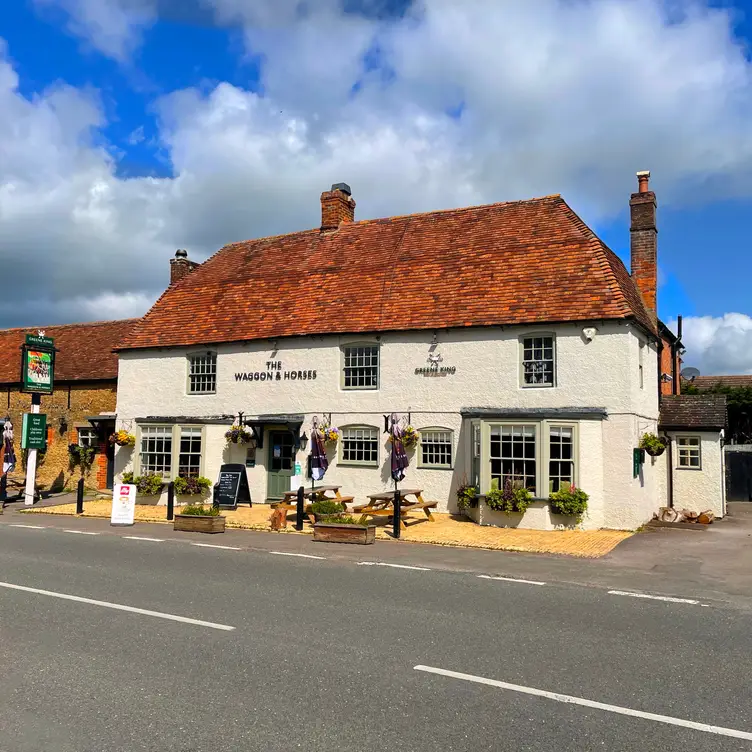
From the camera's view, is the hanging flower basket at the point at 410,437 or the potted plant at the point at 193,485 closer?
the hanging flower basket at the point at 410,437

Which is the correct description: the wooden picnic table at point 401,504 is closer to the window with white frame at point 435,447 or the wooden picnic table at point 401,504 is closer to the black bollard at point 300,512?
the window with white frame at point 435,447

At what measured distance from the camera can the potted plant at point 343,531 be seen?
14.6 m

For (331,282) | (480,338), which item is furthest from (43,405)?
(480,338)

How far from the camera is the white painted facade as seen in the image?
55.5 feet

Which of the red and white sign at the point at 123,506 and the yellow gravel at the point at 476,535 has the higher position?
the red and white sign at the point at 123,506

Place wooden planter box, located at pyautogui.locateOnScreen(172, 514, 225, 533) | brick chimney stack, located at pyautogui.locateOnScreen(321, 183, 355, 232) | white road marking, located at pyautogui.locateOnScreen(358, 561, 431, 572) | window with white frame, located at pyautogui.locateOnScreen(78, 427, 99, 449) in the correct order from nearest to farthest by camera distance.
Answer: white road marking, located at pyautogui.locateOnScreen(358, 561, 431, 572) < wooden planter box, located at pyautogui.locateOnScreen(172, 514, 225, 533) < brick chimney stack, located at pyautogui.locateOnScreen(321, 183, 355, 232) < window with white frame, located at pyautogui.locateOnScreen(78, 427, 99, 449)

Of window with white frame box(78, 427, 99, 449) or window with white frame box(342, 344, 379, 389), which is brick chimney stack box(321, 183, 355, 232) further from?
window with white frame box(78, 427, 99, 449)

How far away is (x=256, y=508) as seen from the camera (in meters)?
20.3

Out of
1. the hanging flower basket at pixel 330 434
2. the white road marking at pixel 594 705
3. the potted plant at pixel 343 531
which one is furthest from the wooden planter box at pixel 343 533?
the white road marking at pixel 594 705

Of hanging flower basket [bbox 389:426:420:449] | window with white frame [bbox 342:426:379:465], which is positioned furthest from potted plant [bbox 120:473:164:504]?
hanging flower basket [bbox 389:426:420:449]

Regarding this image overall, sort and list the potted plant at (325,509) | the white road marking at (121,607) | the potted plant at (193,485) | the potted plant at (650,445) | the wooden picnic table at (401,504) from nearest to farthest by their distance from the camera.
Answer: the white road marking at (121,607) < the potted plant at (325,509) < the wooden picnic table at (401,504) < the potted plant at (650,445) < the potted plant at (193,485)

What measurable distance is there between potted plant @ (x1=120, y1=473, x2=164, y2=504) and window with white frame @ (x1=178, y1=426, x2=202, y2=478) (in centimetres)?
74

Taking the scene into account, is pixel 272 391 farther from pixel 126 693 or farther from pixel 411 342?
pixel 126 693

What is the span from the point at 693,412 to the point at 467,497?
7.78 m
